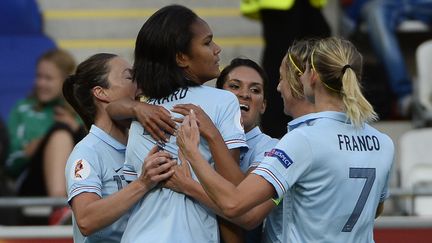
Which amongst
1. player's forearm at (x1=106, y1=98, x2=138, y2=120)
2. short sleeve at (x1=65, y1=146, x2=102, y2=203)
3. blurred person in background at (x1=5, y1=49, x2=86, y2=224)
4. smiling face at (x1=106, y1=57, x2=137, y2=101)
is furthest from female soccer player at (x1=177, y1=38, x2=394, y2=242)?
blurred person in background at (x1=5, y1=49, x2=86, y2=224)

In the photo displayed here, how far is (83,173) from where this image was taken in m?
3.85

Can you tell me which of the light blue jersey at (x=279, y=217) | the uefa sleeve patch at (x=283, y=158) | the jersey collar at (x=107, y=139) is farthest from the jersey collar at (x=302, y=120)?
the jersey collar at (x=107, y=139)

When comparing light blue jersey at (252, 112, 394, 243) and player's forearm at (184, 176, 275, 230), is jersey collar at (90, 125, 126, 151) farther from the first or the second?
light blue jersey at (252, 112, 394, 243)

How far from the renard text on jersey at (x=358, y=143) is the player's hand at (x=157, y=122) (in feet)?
1.72

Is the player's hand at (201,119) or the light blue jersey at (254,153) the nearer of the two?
the player's hand at (201,119)

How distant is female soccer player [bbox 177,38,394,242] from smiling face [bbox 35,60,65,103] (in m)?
3.61

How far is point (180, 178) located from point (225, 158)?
0.52 ft

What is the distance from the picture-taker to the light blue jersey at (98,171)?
3.83 metres

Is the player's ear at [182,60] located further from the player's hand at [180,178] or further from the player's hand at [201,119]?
the player's hand at [180,178]

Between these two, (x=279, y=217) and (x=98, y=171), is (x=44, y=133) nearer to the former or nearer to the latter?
(x=98, y=171)

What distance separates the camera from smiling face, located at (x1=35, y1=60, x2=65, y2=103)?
7098 mm

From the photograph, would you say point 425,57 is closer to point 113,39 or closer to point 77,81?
point 113,39

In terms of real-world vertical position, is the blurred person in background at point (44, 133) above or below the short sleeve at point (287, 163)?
below

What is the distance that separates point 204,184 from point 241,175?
167mm
